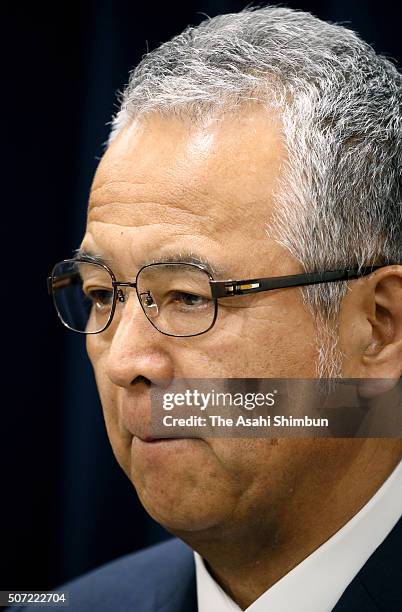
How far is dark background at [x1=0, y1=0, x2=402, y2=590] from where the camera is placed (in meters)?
1.92

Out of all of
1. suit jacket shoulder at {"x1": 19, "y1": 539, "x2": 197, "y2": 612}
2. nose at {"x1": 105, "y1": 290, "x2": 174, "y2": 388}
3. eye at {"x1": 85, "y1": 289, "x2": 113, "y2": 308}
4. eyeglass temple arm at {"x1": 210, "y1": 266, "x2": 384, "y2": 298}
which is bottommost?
suit jacket shoulder at {"x1": 19, "y1": 539, "x2": 197, "y2": 612}

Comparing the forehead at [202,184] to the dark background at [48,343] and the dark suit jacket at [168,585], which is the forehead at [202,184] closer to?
the dark suit jacket at [168,585]

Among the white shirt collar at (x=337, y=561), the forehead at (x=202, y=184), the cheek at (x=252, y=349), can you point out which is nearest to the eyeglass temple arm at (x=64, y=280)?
the forehead at (x=202, y=184)

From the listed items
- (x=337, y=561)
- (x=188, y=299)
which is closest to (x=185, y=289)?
(x=188, y=299)

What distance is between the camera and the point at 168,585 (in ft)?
4.73

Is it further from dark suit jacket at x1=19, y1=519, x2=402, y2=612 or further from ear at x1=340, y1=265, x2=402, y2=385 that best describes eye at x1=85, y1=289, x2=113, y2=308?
dark suit jacket at x1=19, y1=519, x2=402, y2=612

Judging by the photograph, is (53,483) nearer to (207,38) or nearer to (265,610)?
(265,610)

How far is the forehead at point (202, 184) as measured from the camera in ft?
3.64

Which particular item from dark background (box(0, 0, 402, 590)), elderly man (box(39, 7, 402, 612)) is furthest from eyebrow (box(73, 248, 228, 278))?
dark background (box(0, 0, 402, 590))

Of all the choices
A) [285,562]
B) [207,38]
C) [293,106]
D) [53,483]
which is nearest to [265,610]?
[285,562]

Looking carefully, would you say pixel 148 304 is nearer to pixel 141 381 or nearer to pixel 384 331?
pixel 141 381

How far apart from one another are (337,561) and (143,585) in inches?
17.3

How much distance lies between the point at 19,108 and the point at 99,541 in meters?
0.93

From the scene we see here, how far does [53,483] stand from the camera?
198cm
